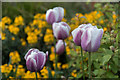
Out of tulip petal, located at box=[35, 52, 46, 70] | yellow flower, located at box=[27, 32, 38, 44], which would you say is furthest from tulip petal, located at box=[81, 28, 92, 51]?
yellow flower, located at box=[27, 32, 38, 44]

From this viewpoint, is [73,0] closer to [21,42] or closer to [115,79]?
[21,42]

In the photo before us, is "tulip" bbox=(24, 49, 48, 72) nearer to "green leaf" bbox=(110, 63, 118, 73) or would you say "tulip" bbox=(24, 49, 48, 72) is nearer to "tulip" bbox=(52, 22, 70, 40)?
"tulip" bbox=(52, 22, 70, 40)

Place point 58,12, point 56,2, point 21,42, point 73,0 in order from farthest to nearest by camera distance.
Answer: point 73,0 < point 56,2 < point 21,42 < point 58,12

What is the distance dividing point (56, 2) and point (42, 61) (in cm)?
293

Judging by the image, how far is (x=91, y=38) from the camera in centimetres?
96

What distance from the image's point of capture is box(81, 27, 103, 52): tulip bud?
955 mm

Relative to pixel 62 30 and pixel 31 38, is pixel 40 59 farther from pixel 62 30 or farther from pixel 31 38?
pixel 31 38

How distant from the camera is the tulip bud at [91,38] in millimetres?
955

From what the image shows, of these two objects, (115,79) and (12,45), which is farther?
(12,45)

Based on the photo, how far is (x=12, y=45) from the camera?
8.30 feet

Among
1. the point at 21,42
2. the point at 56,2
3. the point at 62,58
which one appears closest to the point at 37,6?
the point at 56,2

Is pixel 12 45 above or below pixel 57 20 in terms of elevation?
below

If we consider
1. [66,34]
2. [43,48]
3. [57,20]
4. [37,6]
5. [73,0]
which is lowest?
[43,48]

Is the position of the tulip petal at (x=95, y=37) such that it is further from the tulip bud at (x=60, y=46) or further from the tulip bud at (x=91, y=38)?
the tulip bud at (x=60, y=46)
